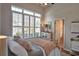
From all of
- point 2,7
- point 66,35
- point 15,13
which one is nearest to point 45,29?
point 66,35

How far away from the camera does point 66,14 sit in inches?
64.5

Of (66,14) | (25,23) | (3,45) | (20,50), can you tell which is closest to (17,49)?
(20,50)

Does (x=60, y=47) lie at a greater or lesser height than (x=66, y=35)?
lesser

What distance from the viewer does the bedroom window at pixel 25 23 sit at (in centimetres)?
161

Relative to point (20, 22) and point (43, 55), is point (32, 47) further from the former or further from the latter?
point (20, 22)

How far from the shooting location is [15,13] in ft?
5.29

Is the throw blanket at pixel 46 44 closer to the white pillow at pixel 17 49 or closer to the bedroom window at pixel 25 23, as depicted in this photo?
the bedroom window at pixel 25 23

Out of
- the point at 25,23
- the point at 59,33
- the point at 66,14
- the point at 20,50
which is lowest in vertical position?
the point at 20,50

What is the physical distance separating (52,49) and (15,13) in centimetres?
72

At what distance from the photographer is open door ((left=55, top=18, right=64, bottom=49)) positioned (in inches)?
64.8

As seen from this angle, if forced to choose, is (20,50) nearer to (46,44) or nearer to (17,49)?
(17,49)

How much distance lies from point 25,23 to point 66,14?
581mm

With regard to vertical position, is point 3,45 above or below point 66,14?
below

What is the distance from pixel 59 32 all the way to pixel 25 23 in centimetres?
49
